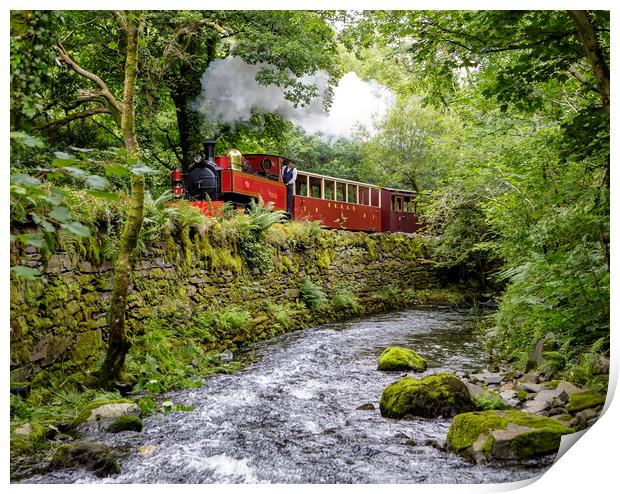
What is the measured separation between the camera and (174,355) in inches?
203

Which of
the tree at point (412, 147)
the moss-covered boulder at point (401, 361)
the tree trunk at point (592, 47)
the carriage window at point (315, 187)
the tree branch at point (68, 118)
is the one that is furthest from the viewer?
the carriage window at point (315, 187)

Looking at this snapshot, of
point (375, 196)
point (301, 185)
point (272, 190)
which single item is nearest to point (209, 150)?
point (272, 190)

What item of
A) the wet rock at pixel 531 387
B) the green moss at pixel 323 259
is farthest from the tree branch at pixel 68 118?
the wet rock at pixel 531 387

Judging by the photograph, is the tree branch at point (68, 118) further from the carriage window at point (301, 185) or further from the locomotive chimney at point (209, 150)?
the carriage window at point (301, 185)

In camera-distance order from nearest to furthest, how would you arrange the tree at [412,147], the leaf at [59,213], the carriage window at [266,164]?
1. the leaf at [59,213]
2. the tree at [412,147]
3. the carriage window at [266,164]

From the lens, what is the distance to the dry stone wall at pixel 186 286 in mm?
3672

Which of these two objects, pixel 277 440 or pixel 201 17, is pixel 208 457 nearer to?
pixel 277 440

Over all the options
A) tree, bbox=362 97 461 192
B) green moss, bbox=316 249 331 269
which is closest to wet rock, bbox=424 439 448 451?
green moss, bbox=316 249 331 269

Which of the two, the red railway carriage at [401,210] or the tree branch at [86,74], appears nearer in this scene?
the tree branch at [86,74]

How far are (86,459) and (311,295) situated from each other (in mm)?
4217

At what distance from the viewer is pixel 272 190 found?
8648 millimetres

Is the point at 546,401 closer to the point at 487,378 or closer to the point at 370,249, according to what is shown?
the point at 487,378

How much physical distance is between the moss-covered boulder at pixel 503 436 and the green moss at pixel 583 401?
0.36m

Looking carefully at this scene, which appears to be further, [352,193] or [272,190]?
[272,190]
